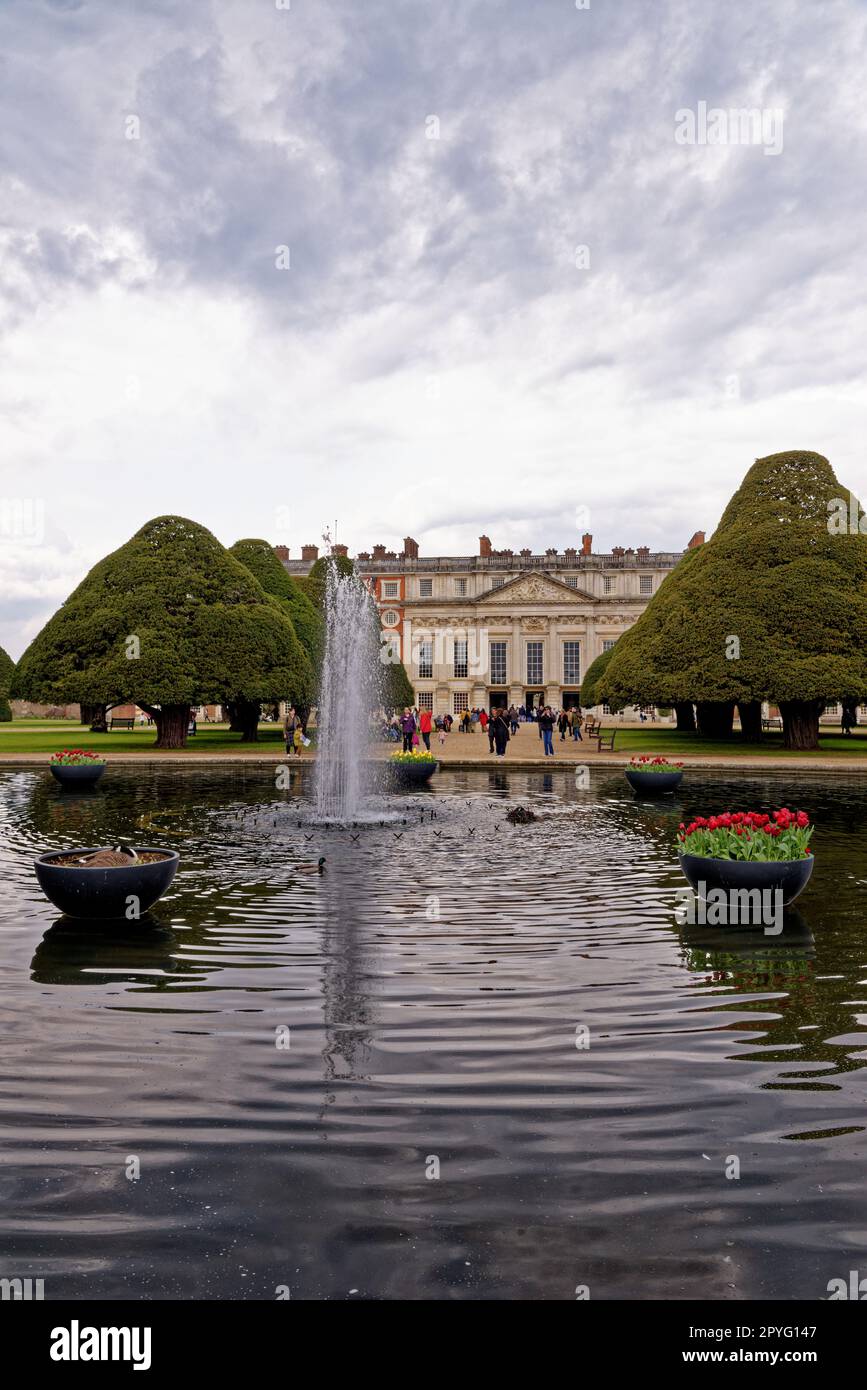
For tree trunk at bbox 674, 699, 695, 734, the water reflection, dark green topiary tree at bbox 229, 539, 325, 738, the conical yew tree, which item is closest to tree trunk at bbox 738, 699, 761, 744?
the conical yew tree

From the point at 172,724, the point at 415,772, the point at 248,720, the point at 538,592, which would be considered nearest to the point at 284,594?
the point at 248,720

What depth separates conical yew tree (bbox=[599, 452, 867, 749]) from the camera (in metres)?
32.1

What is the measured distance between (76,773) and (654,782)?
12429 millimetres

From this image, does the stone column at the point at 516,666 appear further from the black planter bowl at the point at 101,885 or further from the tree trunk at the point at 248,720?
the black planter bowl at the point at 101,885

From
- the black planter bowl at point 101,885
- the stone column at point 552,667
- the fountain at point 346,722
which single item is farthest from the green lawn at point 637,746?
A: the stone column at point 552,667

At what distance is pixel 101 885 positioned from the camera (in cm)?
846

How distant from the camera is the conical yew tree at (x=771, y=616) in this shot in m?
32.1

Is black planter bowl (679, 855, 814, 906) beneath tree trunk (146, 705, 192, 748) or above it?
beneath

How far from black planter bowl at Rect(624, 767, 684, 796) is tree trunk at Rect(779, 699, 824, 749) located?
15492 mm

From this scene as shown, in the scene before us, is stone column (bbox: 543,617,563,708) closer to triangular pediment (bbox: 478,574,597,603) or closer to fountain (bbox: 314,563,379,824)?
triangular pediment (bbox: 478,574,597,603)

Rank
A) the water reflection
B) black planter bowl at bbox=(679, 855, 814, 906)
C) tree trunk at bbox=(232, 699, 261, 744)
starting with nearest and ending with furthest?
the water reflection, black planter bowl at bbox=(679, 855, 814, 906), tree trunk at bbox=(232, 699, 261, 744)

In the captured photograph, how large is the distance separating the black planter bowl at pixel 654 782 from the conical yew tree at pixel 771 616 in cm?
1348
